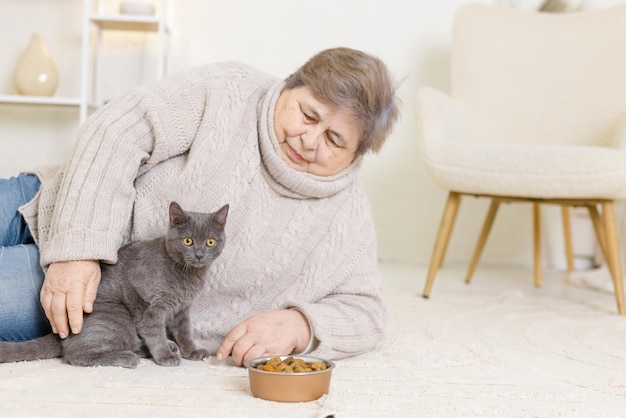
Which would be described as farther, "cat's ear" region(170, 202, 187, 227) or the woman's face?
the woman's face

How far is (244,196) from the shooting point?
4.93 ft

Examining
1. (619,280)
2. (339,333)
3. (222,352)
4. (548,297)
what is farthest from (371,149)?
(548,297)

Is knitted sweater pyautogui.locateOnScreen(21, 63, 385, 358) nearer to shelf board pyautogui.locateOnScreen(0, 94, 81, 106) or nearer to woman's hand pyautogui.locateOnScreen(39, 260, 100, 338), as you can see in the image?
woman's hand pyautogui.locateOnScreen(39, 260, 100, 338)

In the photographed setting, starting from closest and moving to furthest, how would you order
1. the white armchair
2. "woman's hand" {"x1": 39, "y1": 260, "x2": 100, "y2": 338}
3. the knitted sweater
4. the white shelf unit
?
"woman's hand" {"x1": 39, "y1": 260, "x2": 100, "y2": 338}
the knitted sweater
the white armchair
the white shelf unit

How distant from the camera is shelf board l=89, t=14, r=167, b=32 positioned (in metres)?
3.23

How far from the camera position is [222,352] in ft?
4.56

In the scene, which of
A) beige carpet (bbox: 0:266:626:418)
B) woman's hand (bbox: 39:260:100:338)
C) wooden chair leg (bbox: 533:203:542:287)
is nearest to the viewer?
beige carpet (bbox: 0:266:626:418)

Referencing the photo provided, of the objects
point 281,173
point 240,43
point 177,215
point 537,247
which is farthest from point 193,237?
point 240,43

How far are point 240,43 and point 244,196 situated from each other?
2.24 meters

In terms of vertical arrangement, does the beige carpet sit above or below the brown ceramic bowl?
below

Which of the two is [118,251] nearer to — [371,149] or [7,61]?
[371,149]

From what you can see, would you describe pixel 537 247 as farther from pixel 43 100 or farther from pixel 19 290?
pixel 19 290

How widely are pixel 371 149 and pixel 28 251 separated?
70cm

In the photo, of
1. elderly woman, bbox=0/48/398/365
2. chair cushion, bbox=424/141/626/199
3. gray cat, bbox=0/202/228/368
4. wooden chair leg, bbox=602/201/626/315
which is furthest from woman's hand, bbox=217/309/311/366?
wooden chair leg, bbox=602/201/626/315
